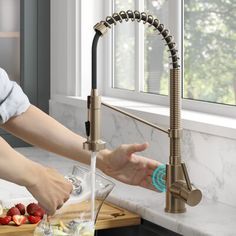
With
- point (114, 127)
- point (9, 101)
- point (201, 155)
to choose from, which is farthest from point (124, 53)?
point (9, 101)

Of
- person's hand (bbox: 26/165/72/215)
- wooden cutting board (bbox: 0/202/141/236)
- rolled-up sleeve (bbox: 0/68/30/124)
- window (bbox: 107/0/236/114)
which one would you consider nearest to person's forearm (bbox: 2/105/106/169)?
rolled-up sleeve (bbox: 0/68/30/124)

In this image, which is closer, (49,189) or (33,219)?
(49,189)

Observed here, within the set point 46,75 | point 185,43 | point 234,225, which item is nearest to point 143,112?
point 185,43

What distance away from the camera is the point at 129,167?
7.37 ft

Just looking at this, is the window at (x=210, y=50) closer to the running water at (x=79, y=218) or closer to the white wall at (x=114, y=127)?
the white wall at (x=114, y=127)

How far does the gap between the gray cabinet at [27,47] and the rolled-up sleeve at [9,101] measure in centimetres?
121

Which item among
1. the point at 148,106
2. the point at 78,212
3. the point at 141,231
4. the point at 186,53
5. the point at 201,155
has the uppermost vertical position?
the point at 186,53

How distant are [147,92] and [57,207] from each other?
1.17 meters

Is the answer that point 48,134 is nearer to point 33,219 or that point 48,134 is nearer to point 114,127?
point 33,219

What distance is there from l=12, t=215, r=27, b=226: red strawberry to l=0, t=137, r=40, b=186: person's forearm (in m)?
0.31

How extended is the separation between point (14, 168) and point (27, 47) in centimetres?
168

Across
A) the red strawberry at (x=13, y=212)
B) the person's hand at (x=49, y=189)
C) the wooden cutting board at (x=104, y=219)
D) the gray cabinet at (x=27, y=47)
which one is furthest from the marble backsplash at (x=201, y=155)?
the gray cabinet at (x=27, y=47)

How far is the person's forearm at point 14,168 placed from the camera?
191 centimetres

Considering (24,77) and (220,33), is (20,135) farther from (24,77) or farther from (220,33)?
(24,77)
